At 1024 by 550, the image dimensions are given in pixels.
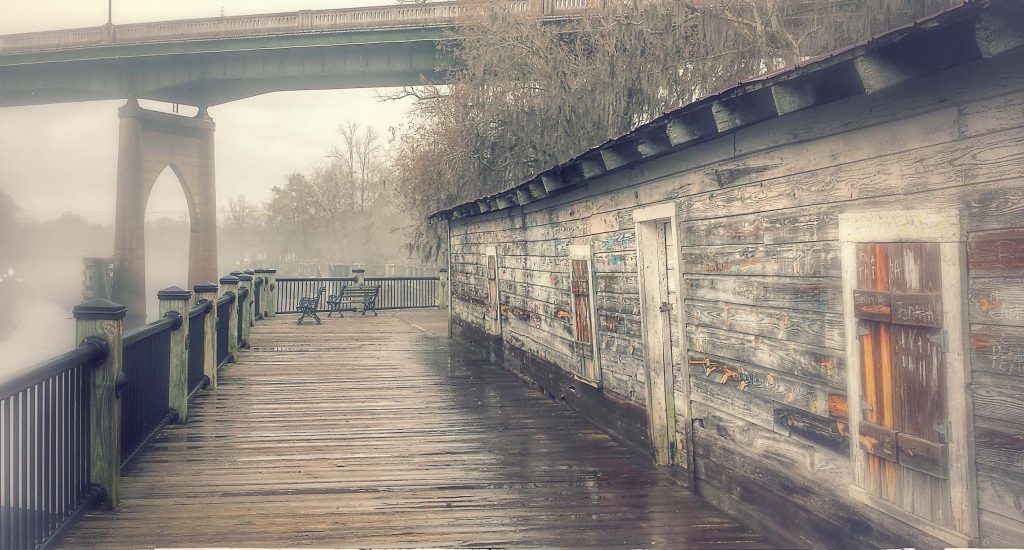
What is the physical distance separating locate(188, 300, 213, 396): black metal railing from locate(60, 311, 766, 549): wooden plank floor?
300 mm

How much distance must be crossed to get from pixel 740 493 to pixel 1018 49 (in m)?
3.21

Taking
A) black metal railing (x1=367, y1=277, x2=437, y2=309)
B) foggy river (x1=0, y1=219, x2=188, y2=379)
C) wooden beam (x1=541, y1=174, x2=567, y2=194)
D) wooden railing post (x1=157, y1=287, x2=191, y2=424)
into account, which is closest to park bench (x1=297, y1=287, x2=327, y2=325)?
black metal railing (x1=367, y1=277, x2=437, y2=309)

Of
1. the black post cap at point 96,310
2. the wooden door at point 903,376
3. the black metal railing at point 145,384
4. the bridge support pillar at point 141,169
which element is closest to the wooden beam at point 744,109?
the wooden door at point 903,376

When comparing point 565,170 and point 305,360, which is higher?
point 565,170

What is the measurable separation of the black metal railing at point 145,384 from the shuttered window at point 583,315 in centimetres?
436

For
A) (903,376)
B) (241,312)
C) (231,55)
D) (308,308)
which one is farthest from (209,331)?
(231,55)

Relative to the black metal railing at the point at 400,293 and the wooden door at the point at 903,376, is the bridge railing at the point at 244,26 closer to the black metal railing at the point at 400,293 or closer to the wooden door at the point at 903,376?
the black metal railing at the point at 400,293

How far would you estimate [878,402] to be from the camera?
11.9 feet

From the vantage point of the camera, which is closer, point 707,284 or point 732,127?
point 732,127

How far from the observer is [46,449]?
172 inches

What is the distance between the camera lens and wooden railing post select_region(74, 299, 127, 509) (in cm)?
518

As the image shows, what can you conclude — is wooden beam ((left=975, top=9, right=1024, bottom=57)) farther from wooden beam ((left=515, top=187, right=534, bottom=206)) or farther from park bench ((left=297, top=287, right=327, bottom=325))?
park bench ((left=297, top=287, right=327, bottom=325))

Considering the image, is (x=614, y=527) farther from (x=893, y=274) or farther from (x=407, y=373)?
A: (x=407, y=373)

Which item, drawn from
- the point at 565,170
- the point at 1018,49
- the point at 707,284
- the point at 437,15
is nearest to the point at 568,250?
the point at 565,170
